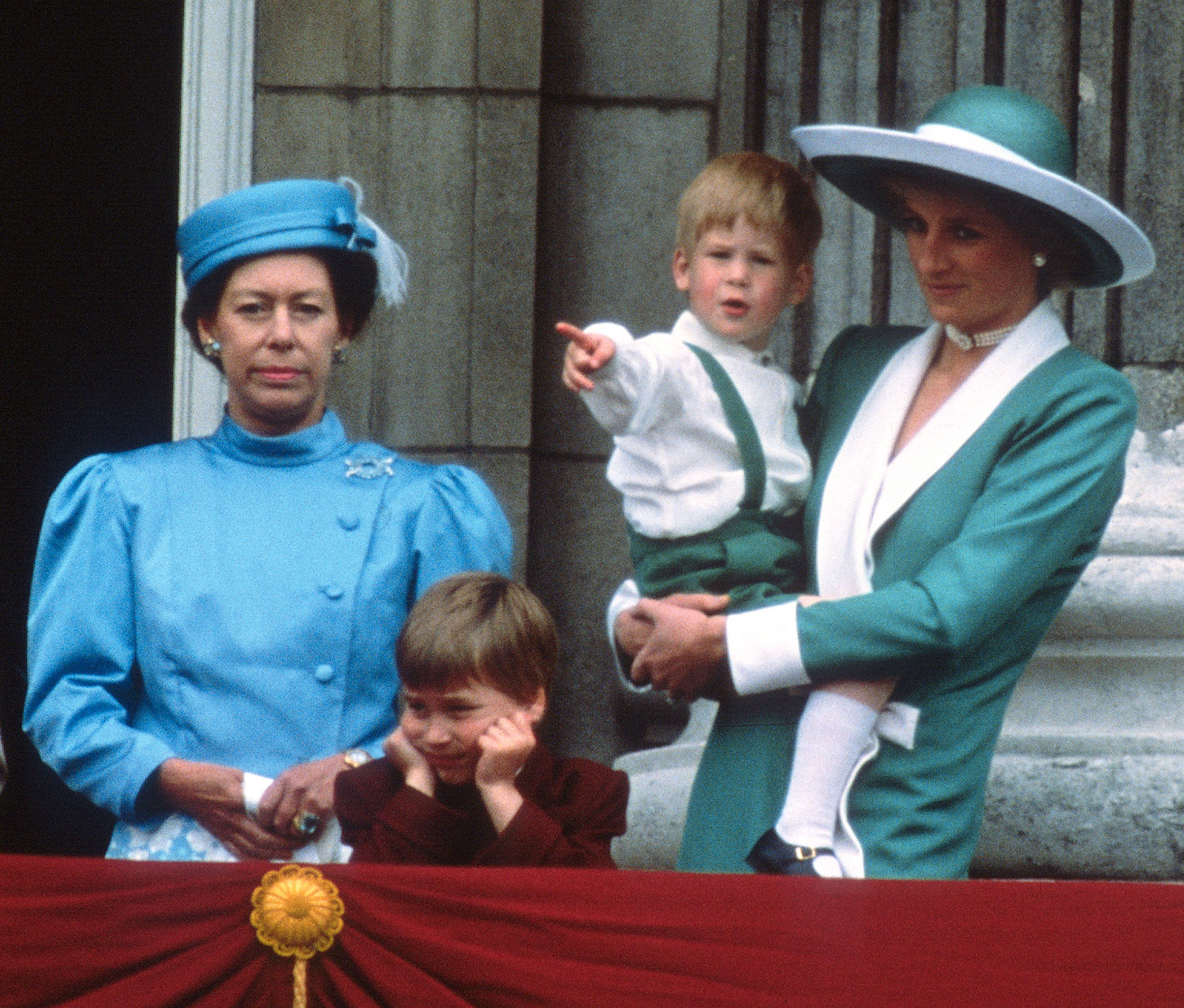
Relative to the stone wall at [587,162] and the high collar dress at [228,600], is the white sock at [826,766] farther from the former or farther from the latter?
the stone wall at [587,162]

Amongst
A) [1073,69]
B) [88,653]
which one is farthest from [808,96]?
[88,653]

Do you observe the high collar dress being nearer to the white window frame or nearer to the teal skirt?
the teal skirt

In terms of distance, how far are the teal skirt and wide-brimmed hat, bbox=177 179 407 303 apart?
979mm

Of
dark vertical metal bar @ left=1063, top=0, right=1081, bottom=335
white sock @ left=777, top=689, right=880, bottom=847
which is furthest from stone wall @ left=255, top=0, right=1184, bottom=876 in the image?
white sock @ left=777, top=689, right=880, bottom=847

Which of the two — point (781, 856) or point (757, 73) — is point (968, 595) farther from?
point (757, 73)

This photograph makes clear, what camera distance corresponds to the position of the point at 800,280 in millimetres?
3621

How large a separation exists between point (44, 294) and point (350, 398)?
136 cm

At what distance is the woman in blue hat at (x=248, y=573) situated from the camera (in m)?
3.39

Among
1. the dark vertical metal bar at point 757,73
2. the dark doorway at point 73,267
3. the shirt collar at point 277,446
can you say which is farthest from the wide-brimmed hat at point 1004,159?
the dark doorway at point 73,267

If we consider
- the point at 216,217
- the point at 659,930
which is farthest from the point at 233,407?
the point at 659,930

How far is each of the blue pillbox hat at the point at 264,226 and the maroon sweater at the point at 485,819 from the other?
0.86 m

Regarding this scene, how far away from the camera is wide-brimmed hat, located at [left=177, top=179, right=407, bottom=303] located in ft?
11.7

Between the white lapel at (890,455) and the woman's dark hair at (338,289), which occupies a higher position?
the woman's dark hair at (338,289)

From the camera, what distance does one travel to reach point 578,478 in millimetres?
5320
